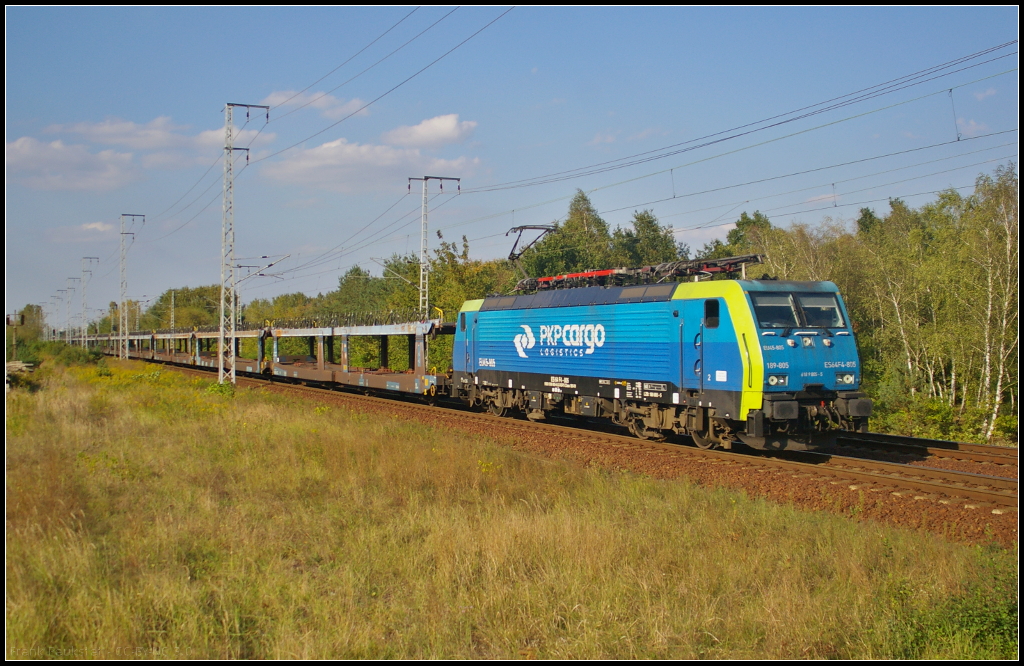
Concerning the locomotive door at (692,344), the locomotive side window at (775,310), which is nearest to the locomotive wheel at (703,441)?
the locomotive door at (692,344)

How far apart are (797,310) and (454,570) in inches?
369

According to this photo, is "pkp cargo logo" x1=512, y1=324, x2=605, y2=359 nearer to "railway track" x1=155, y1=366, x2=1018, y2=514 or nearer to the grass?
"railway track" x1=155, y1=366, x2=1018, y2=514

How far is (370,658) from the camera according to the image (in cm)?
540

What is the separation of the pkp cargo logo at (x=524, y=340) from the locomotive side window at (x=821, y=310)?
25.5 ft

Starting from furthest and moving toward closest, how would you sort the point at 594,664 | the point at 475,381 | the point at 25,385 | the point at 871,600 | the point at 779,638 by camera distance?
the point at 25,385 → the point at 475,381 → the point at 871,600 → the point at 779,638 → the point at 594,664

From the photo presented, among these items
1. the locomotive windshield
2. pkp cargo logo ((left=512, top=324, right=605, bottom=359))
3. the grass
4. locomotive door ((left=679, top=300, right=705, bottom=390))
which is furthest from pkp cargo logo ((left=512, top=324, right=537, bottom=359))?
the grass

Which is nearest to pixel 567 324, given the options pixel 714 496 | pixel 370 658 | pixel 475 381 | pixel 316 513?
pixel 475 381

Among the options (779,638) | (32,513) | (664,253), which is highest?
(664,253)

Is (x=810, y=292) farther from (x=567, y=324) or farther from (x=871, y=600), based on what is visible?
(x=871, y=600)

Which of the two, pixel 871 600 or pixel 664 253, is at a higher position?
pixel 664 253

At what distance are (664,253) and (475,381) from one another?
37.6 metres

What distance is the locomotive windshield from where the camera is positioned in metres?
13.3

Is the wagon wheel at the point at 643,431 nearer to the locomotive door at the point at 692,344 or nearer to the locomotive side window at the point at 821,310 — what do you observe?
the locomotive door at the point at 692,344

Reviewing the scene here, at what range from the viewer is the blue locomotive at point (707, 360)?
42.9 feet
